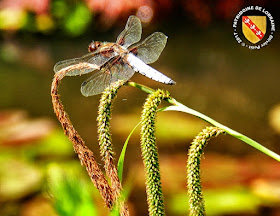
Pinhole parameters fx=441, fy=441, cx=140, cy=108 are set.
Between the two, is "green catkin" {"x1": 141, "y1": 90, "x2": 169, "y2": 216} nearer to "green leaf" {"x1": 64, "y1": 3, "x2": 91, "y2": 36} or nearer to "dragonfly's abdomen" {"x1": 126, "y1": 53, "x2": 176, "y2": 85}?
"dragonfly's abdomen" {"x1": 126, "y1": 53, "x2": 176, "y2": 85}

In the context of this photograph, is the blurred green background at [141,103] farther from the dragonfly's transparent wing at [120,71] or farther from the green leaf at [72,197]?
the dragonfly's transparent wing at [120,71]

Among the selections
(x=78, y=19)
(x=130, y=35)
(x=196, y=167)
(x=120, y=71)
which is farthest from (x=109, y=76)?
(x=78, y=19)

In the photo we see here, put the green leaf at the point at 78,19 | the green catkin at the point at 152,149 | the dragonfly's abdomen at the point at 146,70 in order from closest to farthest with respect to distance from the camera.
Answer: the green catkin at the point at 152,149, the dragonfly's abdomen at the point at 146,70, the green leaf at the point at 78,19

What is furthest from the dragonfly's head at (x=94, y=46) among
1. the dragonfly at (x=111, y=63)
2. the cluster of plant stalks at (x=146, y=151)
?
the cluster of plant stalks at (x=146, y=151)

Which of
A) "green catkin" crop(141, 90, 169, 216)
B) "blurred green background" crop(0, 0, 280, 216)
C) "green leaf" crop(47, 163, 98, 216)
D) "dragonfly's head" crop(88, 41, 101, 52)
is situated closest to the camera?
"green leaf" crop(47, 163, 98, 216)

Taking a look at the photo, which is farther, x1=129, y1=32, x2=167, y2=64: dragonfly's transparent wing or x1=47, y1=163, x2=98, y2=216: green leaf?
x1=129, y1=32, x2=167, y2=64: dragonfly's transparent wing

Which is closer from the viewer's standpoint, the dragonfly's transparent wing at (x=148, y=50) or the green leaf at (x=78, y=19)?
the dragonfly's transparent wing at (x=148, y=50)

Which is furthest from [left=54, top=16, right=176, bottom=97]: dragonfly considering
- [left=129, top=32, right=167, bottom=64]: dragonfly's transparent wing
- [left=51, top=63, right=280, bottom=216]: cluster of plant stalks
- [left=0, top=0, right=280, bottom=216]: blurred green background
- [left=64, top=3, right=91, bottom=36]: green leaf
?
[left=64, top=3, right=91, bottom=36]: green leaf
